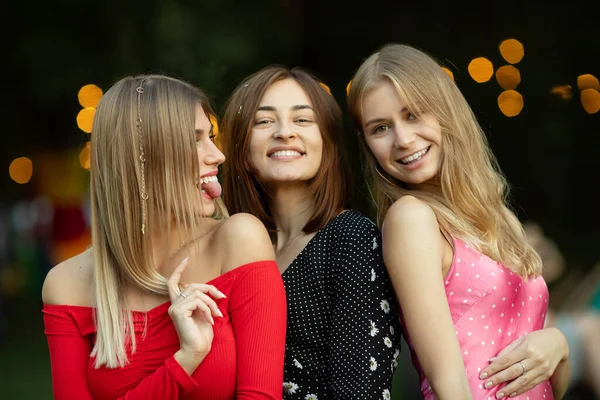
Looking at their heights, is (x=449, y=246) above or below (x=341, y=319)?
above

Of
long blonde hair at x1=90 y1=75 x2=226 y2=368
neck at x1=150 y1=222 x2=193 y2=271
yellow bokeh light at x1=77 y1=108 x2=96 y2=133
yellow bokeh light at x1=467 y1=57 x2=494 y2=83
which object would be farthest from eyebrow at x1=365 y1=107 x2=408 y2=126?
yellow bokeh light at x1=77 y1=108 x2=96 y2=133

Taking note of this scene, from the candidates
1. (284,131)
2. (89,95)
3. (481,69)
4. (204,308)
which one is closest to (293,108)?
(284,131)

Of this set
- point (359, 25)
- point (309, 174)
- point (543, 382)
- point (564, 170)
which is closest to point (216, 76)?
point (359, 25)

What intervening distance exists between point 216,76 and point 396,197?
11.2ft

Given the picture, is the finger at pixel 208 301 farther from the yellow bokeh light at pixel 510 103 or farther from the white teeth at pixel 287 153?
the yellow bokeh light at pixel 510 103

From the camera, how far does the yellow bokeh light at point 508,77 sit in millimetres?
6099

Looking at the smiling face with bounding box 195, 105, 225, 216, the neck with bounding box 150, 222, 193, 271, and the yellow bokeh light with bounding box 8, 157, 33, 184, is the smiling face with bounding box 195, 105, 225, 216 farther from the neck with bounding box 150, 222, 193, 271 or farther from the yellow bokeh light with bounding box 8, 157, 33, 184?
the yellow bokeh light with bounding box 8, 157, 33, 184

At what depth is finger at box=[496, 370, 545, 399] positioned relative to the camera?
2.35 metres

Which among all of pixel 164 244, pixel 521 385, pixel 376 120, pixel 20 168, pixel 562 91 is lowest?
pixel 20 168

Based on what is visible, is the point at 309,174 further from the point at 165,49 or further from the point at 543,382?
the point at 165,49

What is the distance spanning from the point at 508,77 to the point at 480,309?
4036 mm

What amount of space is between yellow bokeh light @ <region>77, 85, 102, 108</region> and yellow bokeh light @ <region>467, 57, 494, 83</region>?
2.81 meters

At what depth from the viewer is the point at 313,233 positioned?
8.57ft

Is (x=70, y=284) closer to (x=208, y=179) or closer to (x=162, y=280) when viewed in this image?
(x=162, y=280)
